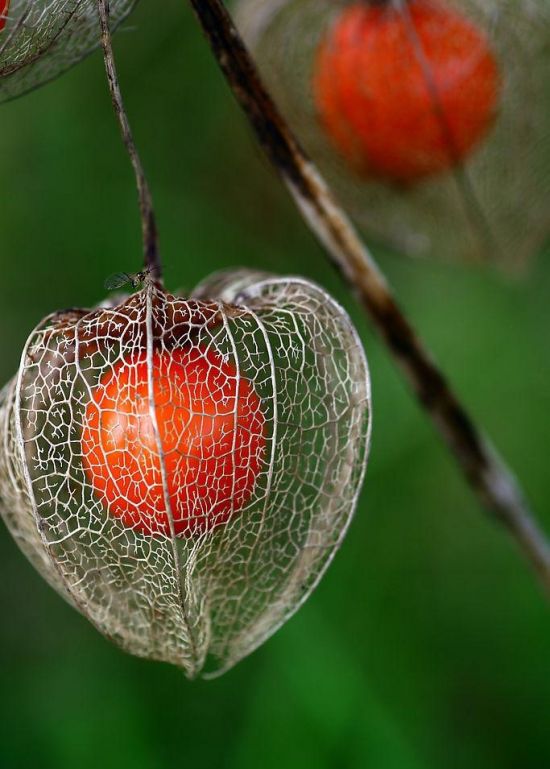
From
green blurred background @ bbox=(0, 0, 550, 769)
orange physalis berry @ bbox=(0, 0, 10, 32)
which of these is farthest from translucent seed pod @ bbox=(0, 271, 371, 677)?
green blurred background @ bbox=(0, 0, 550, 769)

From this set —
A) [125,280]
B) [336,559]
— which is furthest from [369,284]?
[336,559]

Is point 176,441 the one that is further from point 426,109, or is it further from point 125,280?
point 426,109

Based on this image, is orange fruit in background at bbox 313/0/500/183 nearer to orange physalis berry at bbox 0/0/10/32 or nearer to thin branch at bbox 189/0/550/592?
thin branch at bbox 189/0/550/592

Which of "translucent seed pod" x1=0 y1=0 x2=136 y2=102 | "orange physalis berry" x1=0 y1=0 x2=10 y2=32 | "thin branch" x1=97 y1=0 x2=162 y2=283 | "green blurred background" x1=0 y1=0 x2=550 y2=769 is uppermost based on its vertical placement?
"orange physalis berry" x1=0 y1=0 x2=10 y2=32

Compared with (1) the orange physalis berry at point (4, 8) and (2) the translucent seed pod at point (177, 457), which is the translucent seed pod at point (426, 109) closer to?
(2) the translucent seed pod at point (177, 457)

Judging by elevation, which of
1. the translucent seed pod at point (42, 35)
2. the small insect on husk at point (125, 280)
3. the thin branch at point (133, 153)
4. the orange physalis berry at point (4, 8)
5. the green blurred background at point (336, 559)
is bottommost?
the green blurred background at point (336, 559)

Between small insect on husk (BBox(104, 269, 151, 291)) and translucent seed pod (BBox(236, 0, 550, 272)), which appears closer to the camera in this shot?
small insect on husk (BBox(104, 269, 151, 291))

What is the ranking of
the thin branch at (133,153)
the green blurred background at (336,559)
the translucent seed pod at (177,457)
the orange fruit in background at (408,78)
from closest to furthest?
the thin branch at (133,153) → the translucent seed pod at (177,457) → the orange fruit in background at (408,78) → the green blurred background at (336,559)

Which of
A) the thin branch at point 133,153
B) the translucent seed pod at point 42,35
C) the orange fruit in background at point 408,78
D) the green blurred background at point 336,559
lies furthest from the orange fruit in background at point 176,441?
the green blurred background at point 336,559
